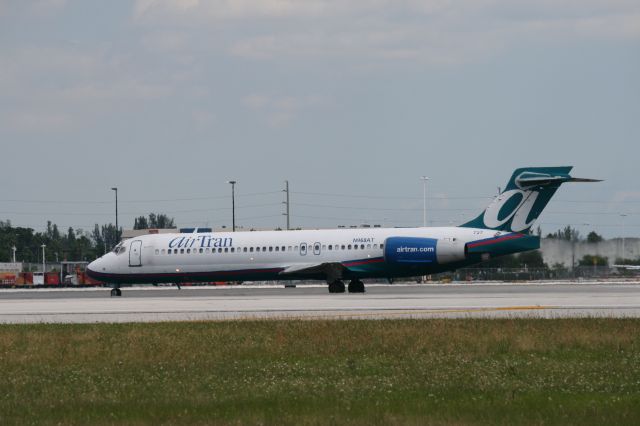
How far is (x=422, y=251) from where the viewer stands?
2162 inches

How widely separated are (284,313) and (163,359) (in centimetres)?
1410

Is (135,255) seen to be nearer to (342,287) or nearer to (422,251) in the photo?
(342,287)

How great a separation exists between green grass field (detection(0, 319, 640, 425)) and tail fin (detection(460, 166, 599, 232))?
2676 centimetres

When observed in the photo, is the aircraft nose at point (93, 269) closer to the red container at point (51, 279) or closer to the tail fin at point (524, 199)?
the tail fin at point (524, 199)

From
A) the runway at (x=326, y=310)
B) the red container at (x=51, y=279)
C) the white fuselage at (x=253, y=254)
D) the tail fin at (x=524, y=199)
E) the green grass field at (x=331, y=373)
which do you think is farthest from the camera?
the red container at (x=51, y=279)

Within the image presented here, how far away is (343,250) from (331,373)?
38.4m

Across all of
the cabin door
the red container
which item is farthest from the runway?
the red container

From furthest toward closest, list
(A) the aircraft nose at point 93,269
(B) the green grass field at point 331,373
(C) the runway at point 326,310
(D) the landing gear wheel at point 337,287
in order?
(A) the aircraft nose at point 93,269
(D) the landing gear wheel at point 337,287
(C) the runway at point 326,310
(B) the green grass field at point 331,373

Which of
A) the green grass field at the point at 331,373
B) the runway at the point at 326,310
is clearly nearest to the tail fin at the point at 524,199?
the runway at the point at 326,310

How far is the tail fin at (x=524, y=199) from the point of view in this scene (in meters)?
54.2

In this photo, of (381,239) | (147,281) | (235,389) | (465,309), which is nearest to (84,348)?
A: (235,389)

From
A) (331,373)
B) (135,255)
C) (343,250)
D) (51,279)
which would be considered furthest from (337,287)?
(51,279)

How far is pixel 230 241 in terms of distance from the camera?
5931 cm

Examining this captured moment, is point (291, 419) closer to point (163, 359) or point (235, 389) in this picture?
point (235, 389)
